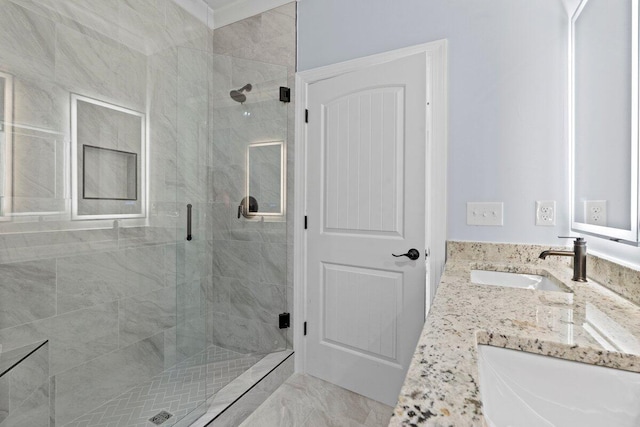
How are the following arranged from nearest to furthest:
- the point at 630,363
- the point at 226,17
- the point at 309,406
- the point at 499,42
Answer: the point at 630,363 → the point at 499,42 → the point at 309,406 → the point at 226,17

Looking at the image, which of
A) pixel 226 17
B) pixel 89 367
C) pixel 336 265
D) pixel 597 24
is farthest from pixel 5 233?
pixel 597 24

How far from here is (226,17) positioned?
2.53 m

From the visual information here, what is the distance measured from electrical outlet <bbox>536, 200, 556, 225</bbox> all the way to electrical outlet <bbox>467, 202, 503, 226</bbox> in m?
0.16

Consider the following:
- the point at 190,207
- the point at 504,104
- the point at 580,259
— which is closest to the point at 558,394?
the point at 580,259

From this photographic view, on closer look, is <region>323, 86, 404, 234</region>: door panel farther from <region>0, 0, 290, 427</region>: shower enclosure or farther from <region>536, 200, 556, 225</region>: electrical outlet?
<region>536, 200, 556, 225</region>: electrical outlet

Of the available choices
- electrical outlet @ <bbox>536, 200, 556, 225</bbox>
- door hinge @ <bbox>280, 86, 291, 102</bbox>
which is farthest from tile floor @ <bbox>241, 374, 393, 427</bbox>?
door hinge @ <bbox>280, 86, 291, 102</bbox>

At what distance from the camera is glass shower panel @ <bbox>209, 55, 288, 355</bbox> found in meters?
2.18

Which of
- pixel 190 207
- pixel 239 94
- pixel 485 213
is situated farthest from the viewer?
pixel 239 94

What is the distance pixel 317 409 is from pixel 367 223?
3.62 ft

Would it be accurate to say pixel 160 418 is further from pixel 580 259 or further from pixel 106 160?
pixel 580 259

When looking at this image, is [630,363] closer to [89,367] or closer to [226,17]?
[89,367]

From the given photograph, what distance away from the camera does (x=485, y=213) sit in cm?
171

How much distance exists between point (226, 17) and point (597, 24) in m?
2.36

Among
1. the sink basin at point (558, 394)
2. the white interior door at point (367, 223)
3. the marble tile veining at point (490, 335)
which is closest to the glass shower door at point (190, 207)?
the white interior door at point (367, 223)
